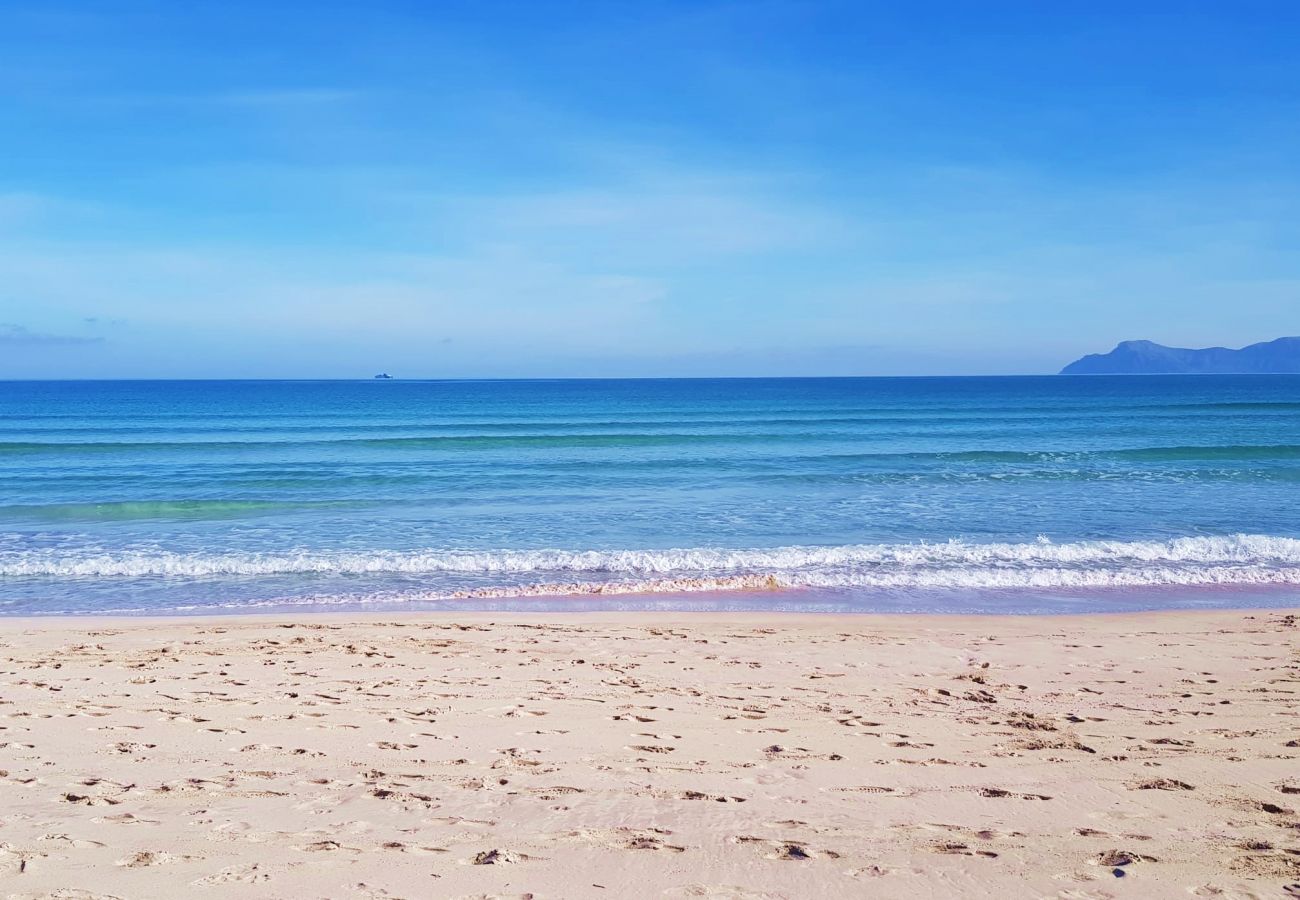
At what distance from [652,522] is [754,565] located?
395cm

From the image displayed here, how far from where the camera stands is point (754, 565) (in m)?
13.1

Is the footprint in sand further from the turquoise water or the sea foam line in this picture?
the sea foam line

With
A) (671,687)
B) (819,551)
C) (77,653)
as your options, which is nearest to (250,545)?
(77,653)

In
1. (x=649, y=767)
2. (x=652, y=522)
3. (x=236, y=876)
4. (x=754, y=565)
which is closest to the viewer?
(x=236, y=876)

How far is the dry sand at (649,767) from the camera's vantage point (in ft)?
13.1

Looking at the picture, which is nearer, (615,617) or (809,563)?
(615,617)

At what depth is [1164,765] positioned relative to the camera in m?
5.31

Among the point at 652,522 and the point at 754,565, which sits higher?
the point at 652,522

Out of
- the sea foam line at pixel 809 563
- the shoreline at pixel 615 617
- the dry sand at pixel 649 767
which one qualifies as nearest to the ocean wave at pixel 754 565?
the sea foam line at pixel 809 563

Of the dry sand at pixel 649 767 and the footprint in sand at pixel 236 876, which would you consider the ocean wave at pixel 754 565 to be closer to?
the dry sand at pixel 649 767

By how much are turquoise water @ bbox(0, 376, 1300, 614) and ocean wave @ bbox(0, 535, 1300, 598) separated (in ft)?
0.18

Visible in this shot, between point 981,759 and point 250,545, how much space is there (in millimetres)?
12823

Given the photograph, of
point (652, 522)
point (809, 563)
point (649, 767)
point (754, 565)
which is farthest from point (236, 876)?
point (652, 522)

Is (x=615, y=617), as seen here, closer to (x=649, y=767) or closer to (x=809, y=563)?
(x=809, y=563)
